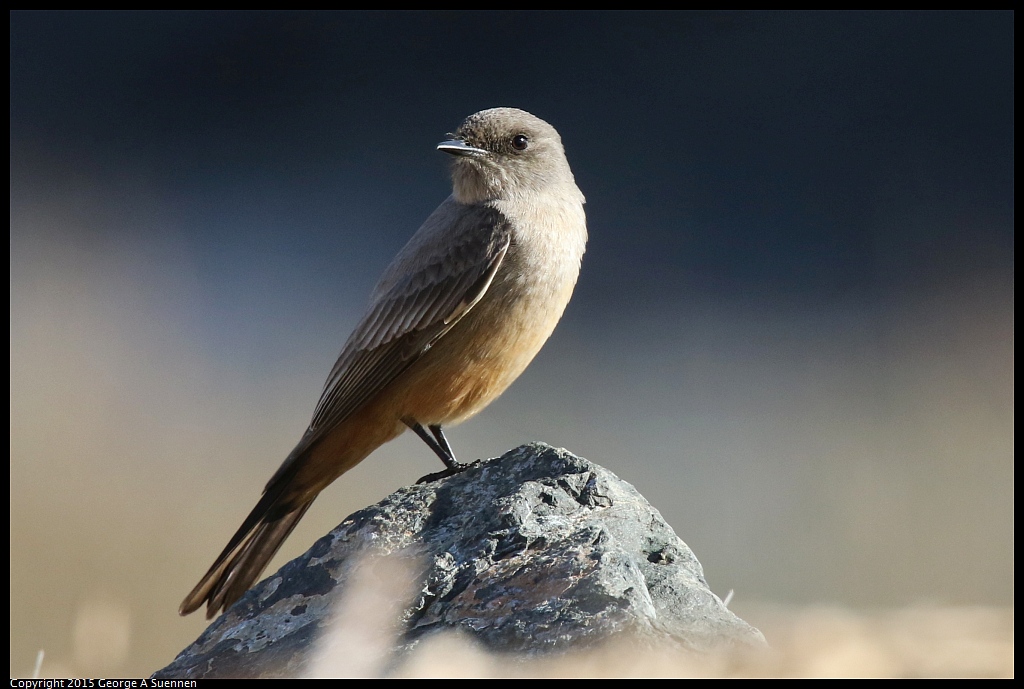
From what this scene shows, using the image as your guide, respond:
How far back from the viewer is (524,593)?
3318mm

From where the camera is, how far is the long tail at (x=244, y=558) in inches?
173

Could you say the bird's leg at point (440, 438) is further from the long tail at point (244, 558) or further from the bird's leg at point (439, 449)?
the long tail at point (244, 558)

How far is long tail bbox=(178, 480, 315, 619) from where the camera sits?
14.4 ft

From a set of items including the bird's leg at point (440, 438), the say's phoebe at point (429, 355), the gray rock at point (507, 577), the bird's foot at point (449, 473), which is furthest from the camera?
the bird's leg at point (440, 438)

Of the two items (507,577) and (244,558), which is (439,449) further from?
(507,577)

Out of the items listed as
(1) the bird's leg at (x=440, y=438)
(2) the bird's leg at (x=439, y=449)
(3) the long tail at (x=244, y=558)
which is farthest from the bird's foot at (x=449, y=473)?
(3) the long tail at (x=244, y=558)

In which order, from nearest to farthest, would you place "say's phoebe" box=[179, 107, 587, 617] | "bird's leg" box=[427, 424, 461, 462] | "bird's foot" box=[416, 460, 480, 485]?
"bird's foot" box=[416, 460, 480, 485] < "say's phoebe" box=[179, 107, 587, 617] < "bird's leg" box=[427, 424, 461, 462]

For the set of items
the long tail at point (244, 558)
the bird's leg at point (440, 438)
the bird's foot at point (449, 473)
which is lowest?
the long tail at point (244, 558)

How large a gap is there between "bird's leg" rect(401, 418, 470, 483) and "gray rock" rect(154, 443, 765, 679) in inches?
10.3

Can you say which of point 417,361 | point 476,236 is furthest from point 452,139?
point 417,361

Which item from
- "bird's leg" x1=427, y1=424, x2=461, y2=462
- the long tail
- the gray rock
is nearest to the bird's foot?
the gray rock

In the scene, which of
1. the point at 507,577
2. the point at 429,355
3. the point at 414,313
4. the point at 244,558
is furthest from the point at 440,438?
the point at 507,577

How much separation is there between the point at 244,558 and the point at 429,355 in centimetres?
121

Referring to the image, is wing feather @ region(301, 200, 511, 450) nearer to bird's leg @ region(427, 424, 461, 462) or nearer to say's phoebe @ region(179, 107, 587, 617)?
say's phoebe @ region(179, 107, 587, 617)
